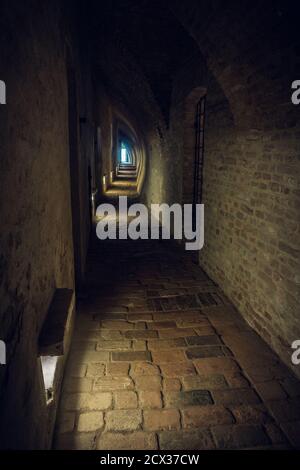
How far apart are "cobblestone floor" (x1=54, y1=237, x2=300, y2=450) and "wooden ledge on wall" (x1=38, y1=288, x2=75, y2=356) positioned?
0.85 metres

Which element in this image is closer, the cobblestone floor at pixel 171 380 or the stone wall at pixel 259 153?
the cobblestone floor at pixel 171 380

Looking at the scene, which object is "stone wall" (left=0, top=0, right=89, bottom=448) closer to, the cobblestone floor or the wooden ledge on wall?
the wooden ledge on wall

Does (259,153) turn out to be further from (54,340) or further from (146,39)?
(146,39)

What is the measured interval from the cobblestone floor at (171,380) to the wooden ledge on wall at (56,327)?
849 mm

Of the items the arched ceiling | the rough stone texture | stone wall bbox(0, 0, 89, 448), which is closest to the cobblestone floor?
the rough stone texture

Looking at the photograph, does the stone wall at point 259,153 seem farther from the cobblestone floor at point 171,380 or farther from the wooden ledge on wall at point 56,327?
the wooden ledge on wall at point 56,327

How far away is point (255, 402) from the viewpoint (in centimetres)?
292

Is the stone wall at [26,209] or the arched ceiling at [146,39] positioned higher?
the arched ceiling at [146,39]

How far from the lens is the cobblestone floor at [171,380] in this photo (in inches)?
101

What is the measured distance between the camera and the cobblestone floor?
2564 millimetres

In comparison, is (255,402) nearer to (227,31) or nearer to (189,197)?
(227,31)

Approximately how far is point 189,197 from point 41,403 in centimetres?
623

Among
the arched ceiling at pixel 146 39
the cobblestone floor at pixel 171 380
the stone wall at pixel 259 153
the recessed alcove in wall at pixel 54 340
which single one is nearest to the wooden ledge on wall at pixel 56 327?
the recessed alcove in wall at pixel 54 340

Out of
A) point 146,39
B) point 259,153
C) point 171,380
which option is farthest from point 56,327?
point 146,39
